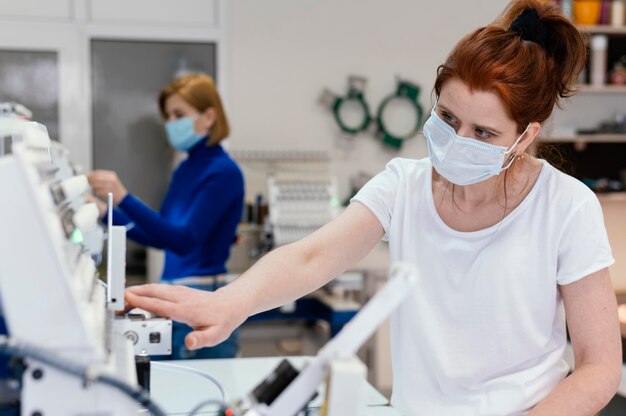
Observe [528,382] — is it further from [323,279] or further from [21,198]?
[21,198]

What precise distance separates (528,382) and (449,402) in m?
0.14

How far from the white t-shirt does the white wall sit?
266 cm


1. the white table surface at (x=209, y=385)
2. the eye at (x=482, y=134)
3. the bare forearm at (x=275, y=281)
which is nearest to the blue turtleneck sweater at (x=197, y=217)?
the white table surface at (x=209, y=385)

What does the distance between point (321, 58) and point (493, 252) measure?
9.24 feet

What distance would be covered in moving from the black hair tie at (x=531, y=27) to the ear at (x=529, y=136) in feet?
0.47

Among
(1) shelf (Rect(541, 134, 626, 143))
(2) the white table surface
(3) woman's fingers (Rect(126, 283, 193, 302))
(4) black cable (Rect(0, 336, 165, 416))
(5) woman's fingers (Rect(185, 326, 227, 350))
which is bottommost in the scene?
(2) the white table surface

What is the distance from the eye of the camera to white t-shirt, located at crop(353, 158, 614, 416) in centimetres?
132

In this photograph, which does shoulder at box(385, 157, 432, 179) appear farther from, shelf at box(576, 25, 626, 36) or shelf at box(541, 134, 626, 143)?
shelf at box(576, 25, 626, 36)

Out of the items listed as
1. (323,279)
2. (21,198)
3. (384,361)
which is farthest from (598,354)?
(384,361)

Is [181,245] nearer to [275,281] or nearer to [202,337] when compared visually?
[275,281]

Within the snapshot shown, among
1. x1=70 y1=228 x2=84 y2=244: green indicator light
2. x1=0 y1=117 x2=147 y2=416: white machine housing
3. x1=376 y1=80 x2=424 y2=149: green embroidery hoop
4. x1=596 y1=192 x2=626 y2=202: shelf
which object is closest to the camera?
x1=0 y1=117 x2=147 y2=416: white machine housing

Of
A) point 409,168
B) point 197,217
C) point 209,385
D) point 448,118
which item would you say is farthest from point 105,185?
point 448,118

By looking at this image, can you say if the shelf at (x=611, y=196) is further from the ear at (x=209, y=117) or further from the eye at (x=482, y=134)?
the eye at (x=482, y=134)

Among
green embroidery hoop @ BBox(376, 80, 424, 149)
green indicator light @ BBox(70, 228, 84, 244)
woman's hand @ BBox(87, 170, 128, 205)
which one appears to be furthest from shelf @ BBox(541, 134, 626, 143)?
green indicator light @ BBox(70, 228, 84, 244)
